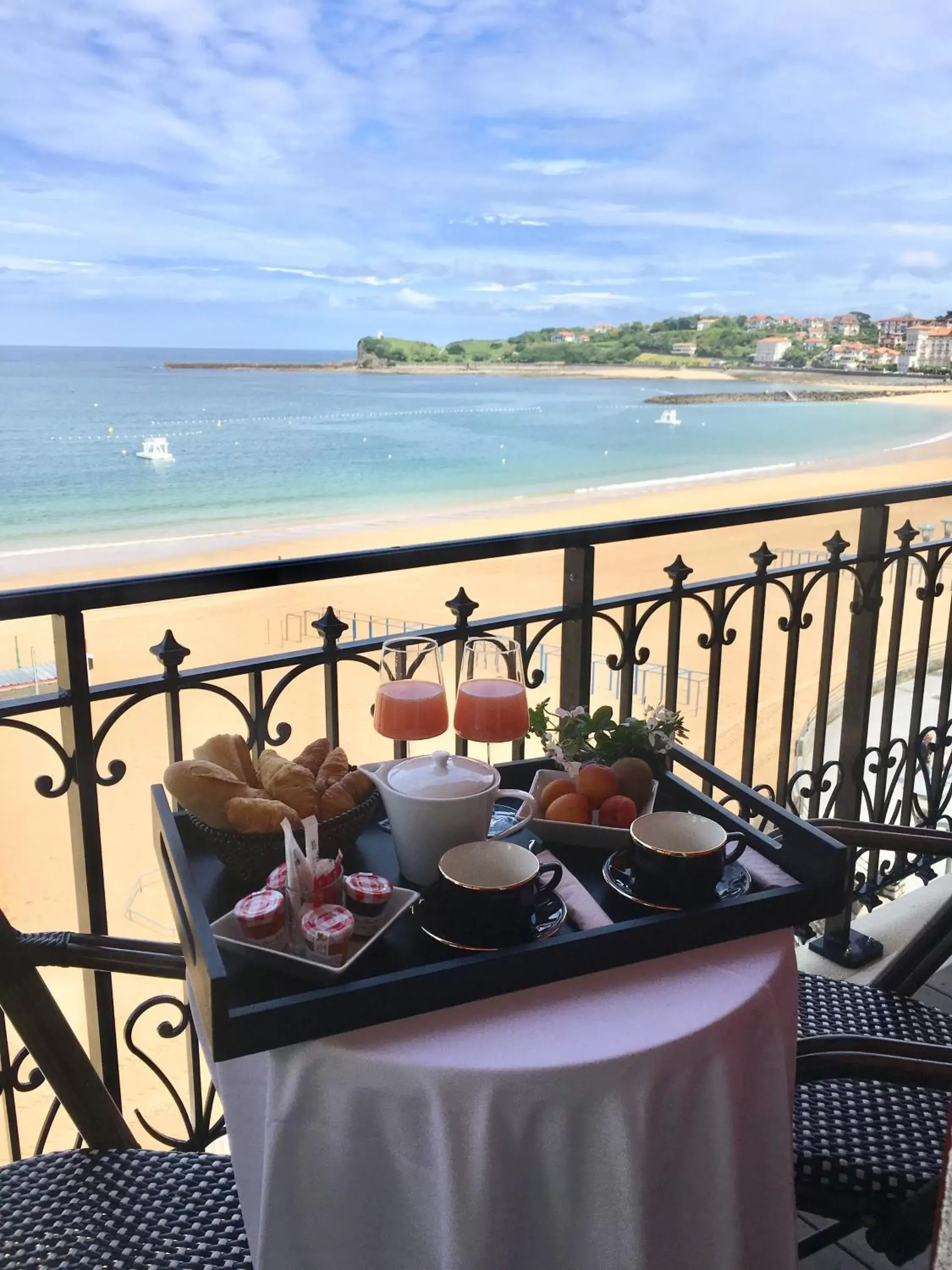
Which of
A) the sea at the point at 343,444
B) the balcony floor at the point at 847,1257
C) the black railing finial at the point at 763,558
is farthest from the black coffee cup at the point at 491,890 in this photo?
the sea at the point at 343,444

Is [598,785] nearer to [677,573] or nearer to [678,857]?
[678,857]

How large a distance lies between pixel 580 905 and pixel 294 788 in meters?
0.42

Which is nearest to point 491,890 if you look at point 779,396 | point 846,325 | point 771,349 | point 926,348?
point 779,396

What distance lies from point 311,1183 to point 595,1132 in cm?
31

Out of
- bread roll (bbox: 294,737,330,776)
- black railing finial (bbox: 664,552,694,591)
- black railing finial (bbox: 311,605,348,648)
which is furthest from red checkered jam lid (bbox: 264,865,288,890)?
black railing finial (bbox: 664,552,694,591)

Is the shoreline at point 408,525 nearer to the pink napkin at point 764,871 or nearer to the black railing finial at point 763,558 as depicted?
the black railing finial at point 763,558

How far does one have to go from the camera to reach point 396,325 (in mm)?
63094

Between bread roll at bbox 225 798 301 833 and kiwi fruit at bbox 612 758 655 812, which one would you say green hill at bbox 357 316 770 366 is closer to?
kiwi fruit at bbox 612 758 655 812

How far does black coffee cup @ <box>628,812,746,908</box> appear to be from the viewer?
1.19 metres

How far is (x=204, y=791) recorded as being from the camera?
1280 millimetres

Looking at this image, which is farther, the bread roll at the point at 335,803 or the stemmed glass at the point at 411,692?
the stemmed glass at the point at 411,692

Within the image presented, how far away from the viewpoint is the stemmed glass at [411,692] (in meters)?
1.53

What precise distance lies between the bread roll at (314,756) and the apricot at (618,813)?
1.40 ft

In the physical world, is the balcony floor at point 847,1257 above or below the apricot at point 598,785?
below
